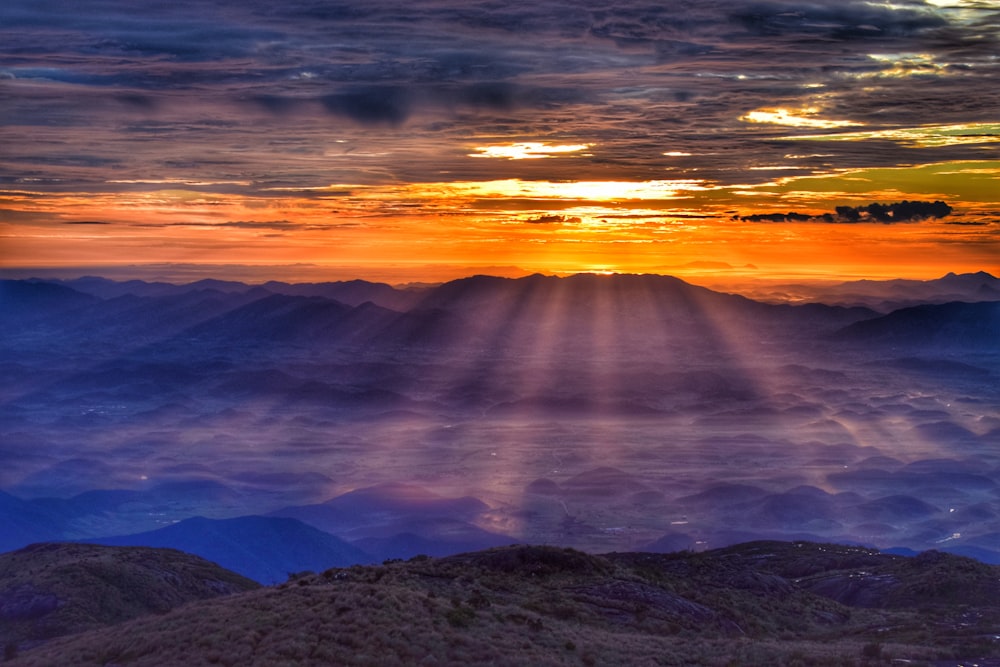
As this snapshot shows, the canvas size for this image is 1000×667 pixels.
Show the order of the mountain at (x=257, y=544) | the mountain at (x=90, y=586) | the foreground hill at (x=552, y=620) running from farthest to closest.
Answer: the mountain at (x=257, y=544)
the mountain at (x=90, y=586)
the foreground hill at (x=552, y=620)

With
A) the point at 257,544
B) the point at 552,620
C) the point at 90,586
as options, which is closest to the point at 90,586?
the point at 90,586

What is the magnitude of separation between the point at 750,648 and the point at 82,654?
1839cm

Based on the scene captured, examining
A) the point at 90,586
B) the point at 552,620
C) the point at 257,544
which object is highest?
the point at 552,620

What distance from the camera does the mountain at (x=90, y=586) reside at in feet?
143

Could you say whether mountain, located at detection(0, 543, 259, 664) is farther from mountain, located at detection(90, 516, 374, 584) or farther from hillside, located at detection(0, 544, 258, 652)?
mountain, located at detection(90, 516, 374, 584)

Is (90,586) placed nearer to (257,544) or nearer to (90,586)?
(90,586)

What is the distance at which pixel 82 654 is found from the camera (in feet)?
87.2

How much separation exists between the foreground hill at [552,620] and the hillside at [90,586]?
1229 centimetres

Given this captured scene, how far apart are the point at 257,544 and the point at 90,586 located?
136792mm

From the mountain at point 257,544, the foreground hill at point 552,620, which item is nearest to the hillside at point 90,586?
the foreground hill at point 552,620

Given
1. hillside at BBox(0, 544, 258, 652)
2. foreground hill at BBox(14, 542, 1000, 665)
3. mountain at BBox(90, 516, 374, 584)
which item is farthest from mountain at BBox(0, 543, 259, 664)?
mountain at BBox(90, 516, 374, 584)

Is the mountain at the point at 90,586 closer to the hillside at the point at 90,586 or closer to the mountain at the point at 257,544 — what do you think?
the hillside at the point at 90,586

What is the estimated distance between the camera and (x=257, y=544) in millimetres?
179875

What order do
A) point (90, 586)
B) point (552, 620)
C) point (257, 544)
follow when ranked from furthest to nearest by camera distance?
1. point (257, 544)
2. point (90, 586)
3. point (552, 620)
